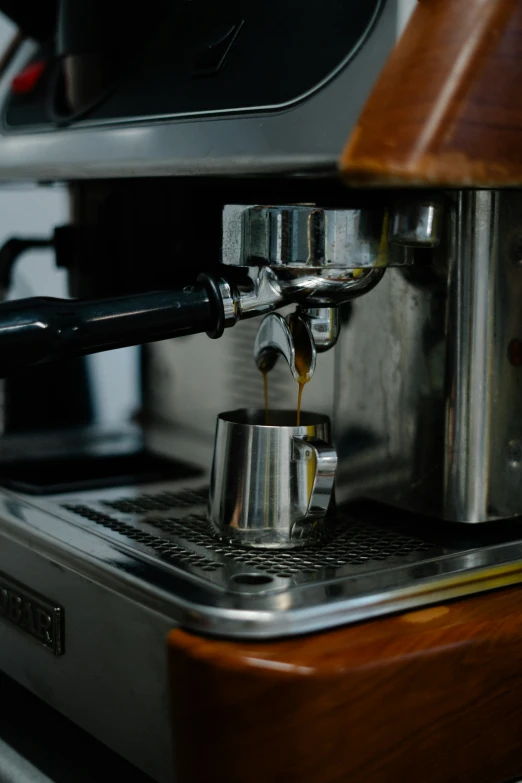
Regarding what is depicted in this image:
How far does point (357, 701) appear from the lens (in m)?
0.51

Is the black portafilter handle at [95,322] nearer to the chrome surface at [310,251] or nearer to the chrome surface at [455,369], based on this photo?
the chrome surface at [310,251]

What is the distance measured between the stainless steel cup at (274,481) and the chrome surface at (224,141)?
0.16m

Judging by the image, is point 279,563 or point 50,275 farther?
point 50,275

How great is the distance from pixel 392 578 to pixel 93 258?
419mm

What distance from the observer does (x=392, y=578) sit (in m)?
0.56

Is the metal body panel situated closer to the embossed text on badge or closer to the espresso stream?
the embossed text on badge

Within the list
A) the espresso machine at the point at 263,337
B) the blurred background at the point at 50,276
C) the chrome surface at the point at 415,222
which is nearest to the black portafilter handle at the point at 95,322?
the espresso machine at the point at 263,337

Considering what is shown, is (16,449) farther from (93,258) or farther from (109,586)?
(109,586)

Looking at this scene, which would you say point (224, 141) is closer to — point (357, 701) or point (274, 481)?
point (274, 481)

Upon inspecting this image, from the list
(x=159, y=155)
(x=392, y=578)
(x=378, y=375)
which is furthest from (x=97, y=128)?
(x=392, y=578)

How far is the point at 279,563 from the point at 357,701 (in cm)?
12

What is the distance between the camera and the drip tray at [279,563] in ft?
1.72

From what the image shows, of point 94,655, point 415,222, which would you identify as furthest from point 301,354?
point 94,655

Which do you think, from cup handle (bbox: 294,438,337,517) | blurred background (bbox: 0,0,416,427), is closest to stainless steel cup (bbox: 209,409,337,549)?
cup handle (bbox: 294,438,337,517)
